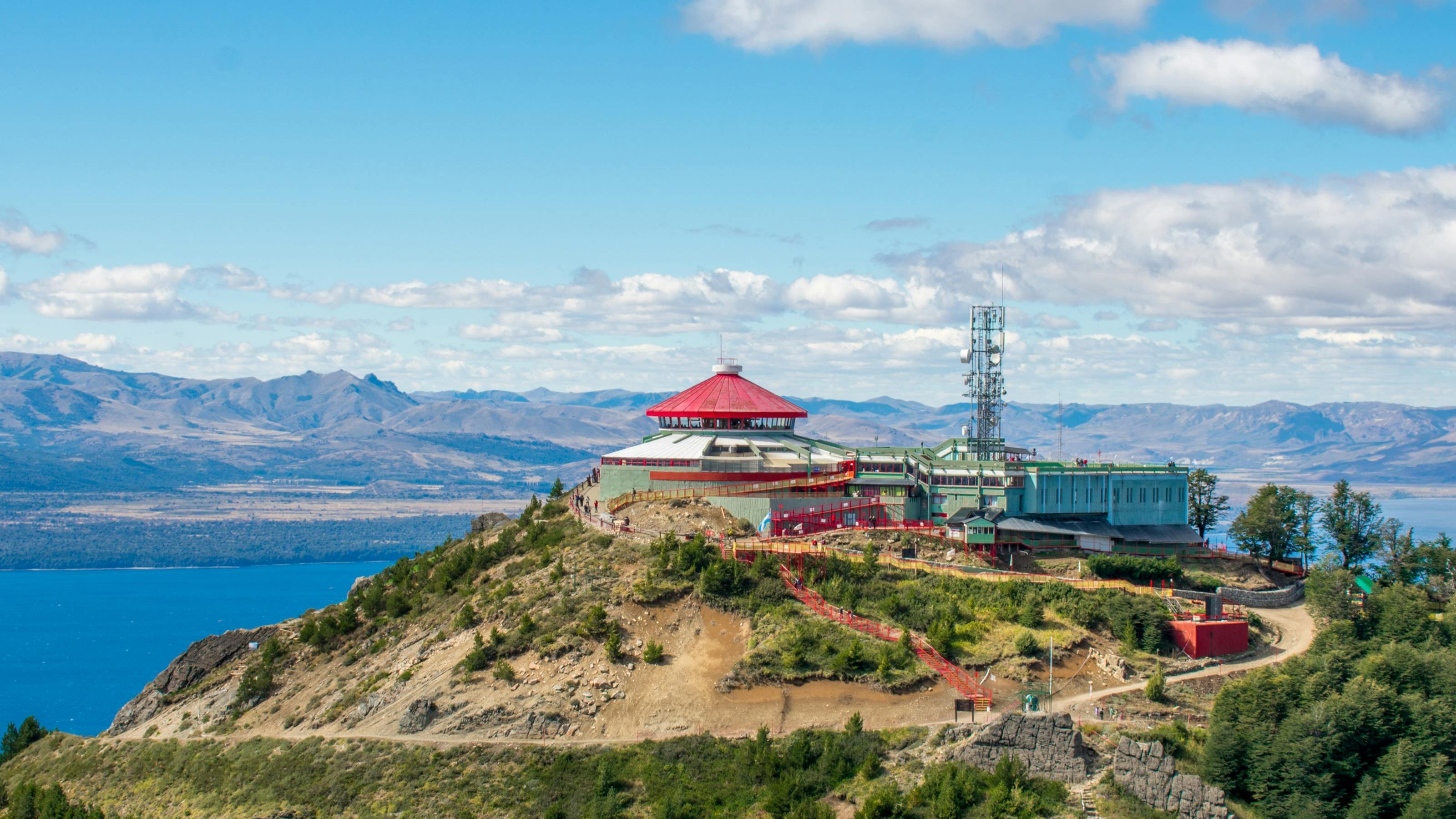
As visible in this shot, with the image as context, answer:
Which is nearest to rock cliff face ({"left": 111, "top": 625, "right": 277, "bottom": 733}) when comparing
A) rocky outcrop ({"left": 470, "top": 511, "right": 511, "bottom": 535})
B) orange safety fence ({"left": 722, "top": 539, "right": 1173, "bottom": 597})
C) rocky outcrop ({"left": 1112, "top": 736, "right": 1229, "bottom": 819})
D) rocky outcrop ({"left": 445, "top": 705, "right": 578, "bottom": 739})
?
rocky outcrop ({"left": 470, "top": 511, "right": 511, "bottom": 535})

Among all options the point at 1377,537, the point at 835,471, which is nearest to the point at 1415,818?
the point at 1377,537

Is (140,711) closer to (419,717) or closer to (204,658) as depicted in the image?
(204,658)

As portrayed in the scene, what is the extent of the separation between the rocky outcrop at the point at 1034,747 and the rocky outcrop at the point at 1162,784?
1.68m

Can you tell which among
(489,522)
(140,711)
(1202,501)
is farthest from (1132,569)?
(140,711)

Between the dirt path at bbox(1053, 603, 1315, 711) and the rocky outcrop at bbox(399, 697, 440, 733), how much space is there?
31379 millimetres

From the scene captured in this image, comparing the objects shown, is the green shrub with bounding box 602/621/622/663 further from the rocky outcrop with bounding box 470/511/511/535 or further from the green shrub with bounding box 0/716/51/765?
the green shrub with bounding box 0/716/51/765

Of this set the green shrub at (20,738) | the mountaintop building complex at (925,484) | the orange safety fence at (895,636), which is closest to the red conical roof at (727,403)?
the mountaintop building complex at (925,484)

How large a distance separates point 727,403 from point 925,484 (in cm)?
1809

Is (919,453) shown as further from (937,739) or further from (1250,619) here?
(937,739)

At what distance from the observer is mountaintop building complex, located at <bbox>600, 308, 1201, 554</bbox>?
8462 centimetres

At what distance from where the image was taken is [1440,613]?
3091 inches

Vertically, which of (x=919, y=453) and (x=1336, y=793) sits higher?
(x=919, y=453)

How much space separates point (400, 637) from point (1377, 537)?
6552 centimetres

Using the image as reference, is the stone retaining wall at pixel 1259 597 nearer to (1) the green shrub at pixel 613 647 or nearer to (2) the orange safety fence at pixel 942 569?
(2) the orange safety fence at pixel 942 569
